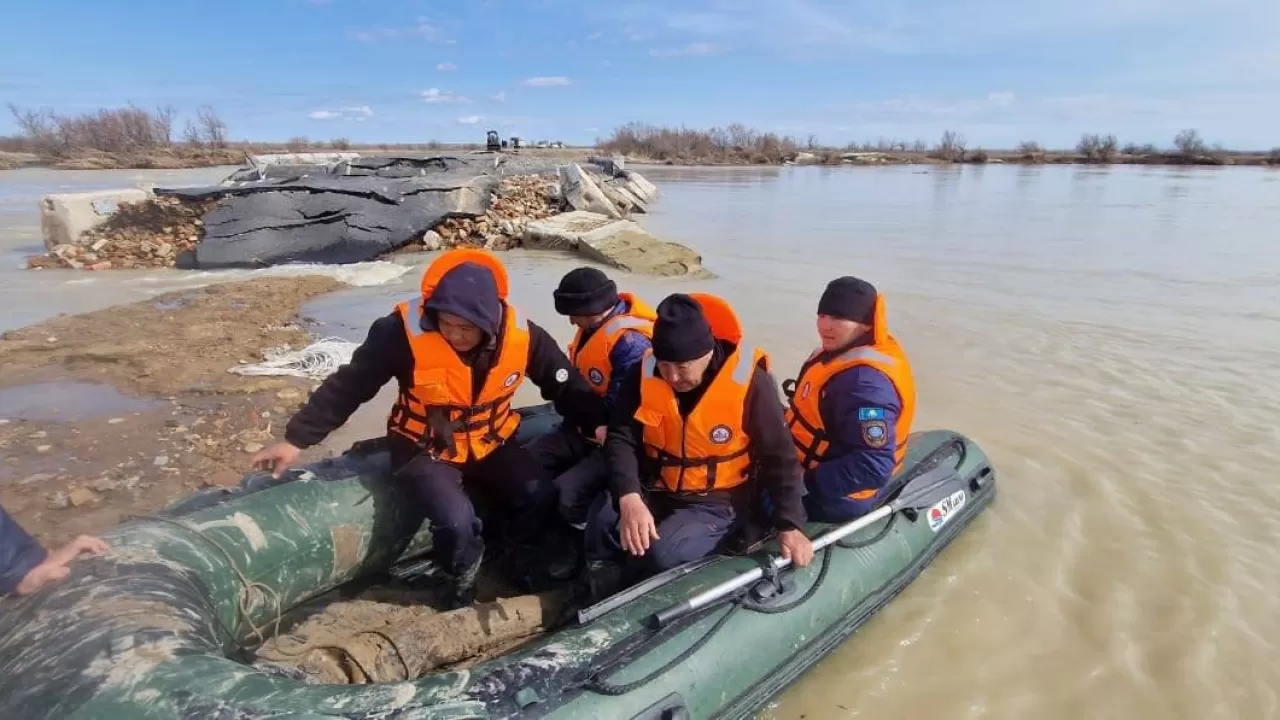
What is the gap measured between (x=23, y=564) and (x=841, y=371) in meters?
2.52

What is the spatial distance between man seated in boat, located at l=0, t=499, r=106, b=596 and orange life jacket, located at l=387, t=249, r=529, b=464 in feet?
3.73

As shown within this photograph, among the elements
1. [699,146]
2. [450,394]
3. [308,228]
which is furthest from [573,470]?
[699,146]

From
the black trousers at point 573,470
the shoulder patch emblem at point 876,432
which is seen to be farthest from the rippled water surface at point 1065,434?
the black trousers at point 573,470

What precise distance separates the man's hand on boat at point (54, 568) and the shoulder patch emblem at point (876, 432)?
7.86ft

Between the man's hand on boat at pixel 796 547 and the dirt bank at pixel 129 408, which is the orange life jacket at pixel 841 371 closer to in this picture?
the man's hand on boat at pixel 796 547

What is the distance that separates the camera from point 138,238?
35.1ft

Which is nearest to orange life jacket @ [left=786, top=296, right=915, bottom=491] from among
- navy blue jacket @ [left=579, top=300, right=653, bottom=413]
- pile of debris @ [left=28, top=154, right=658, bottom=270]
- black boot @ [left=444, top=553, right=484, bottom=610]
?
navy blue jacket @ [left=579, top=300, right=653, bottom=413]

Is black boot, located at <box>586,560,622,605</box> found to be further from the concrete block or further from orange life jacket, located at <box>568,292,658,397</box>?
the concrete block

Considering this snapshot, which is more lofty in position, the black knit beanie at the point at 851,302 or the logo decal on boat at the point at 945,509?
the black knit beanie at the point at 851,302

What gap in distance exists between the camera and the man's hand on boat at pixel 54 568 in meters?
2.02

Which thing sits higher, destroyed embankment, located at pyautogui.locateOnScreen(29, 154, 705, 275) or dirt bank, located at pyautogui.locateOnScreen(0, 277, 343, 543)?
destroyed embankment, located at pyautogui.locateOnScreen(29, 154, 705, 275)

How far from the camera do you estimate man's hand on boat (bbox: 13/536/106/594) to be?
2021mm

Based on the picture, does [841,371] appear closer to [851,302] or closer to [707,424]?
[851,302]

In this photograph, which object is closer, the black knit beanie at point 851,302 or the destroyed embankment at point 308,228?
the black knit beanie at point 851,302
